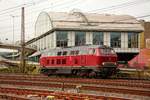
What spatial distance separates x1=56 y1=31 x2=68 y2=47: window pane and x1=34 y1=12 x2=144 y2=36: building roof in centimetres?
135

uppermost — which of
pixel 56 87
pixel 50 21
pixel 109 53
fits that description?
pixel 50 21

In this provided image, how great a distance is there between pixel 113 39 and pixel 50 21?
41.8 feet

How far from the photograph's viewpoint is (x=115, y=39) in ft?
266

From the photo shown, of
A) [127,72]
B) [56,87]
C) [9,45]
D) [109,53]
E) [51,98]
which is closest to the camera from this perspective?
[51,98]

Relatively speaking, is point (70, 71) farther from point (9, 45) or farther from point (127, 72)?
point (9, 45)

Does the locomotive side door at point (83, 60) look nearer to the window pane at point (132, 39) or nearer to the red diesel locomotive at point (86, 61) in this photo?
the red diesel locomotive at point (86, 61)

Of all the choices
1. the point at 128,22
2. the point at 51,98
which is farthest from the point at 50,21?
the point at 51,98

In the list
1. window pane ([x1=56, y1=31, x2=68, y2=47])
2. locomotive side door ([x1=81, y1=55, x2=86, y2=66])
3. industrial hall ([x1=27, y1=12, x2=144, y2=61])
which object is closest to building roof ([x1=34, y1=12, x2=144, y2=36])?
industrial hall ([x1=27, y1=12, x2=144, y2=61])

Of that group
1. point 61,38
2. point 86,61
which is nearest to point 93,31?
point 61,38

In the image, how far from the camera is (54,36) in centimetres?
7800

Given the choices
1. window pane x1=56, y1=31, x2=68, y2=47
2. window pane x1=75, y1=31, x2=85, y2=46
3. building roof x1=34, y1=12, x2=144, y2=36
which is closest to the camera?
window pane x1=56, y1=31, x2=68, y2=47

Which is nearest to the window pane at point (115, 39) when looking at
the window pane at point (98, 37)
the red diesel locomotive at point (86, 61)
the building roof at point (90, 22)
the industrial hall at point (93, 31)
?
the industrial hall at point (93, 31)

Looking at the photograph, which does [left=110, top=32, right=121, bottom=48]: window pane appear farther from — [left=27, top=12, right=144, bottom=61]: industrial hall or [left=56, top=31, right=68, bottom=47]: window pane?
[left=56, top=31, right=68, bottom=47]: window pane

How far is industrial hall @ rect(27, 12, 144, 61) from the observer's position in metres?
77.9
